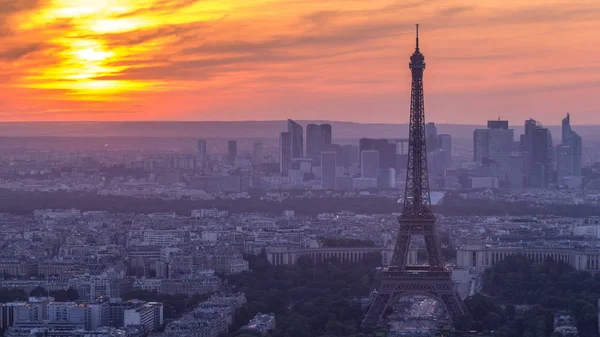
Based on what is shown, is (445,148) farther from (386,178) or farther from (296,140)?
(386,178)

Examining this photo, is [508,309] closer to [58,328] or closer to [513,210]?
[58,328]

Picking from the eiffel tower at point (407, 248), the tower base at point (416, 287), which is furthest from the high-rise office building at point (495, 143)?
the tower base at point (416, 287)

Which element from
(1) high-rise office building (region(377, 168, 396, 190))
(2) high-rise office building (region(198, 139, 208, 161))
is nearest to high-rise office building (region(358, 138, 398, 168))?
(1) high-rise office building (region(377, 168, 396, 190))

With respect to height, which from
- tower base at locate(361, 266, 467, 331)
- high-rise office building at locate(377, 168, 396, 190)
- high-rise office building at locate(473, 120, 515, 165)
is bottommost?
tower base at locate(361, 266, 467, 331)

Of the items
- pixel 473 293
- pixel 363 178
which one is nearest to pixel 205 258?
pixel 473 293

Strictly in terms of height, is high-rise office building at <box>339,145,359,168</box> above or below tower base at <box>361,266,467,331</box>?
above

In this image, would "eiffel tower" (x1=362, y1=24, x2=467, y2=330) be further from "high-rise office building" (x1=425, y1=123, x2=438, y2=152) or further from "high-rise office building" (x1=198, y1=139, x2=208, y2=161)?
"high-rise office building" (x1=198, y1=139, x2=208, y2=161)

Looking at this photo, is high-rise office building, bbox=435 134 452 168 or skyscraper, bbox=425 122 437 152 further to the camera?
skyscraper, bbox=425 122 437 152

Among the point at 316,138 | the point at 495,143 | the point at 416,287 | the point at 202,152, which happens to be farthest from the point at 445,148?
the point at 416,287
